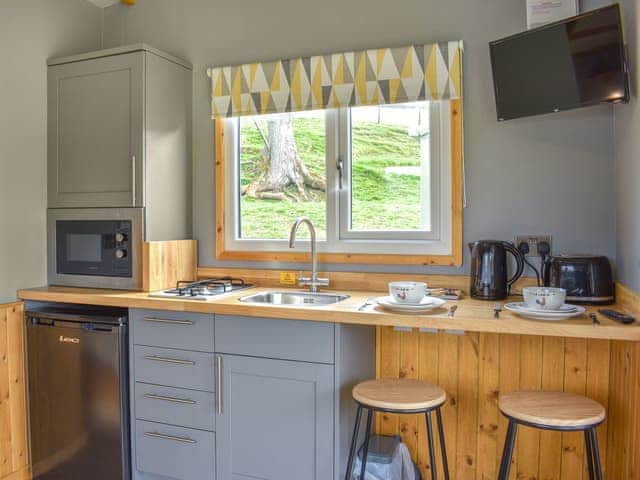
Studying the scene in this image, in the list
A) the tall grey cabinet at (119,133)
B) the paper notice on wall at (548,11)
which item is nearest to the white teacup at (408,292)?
the paper notice on wall at (548,11)

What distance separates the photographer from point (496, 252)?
2.15m

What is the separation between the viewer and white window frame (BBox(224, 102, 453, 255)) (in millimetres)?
2416

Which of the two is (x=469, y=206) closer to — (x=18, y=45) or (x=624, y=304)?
(x=624, y=304)

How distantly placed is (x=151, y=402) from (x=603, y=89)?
2246 millimetres

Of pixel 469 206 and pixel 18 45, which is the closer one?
pixel 469 206

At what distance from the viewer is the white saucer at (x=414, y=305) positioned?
6.33 ft

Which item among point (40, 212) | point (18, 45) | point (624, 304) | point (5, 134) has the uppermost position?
point (18, 45)

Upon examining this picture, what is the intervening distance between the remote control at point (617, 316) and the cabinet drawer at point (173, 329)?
152 cm

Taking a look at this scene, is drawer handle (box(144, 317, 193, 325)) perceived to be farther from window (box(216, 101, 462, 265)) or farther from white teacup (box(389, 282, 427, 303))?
white teacup (box(389, 282, 427, 303))

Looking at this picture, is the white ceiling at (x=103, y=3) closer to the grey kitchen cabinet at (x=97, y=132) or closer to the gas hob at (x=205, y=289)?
the grey kitchen cabinet at (x=97, y=132)

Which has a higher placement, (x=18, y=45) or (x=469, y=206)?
(x=18, y=45)

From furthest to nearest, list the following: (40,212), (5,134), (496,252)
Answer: (40,212)
(5,134)
(496,252)

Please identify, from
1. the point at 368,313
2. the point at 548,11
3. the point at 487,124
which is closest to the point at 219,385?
the point at 368,313

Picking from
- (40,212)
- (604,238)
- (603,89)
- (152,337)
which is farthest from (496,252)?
(40,212)
